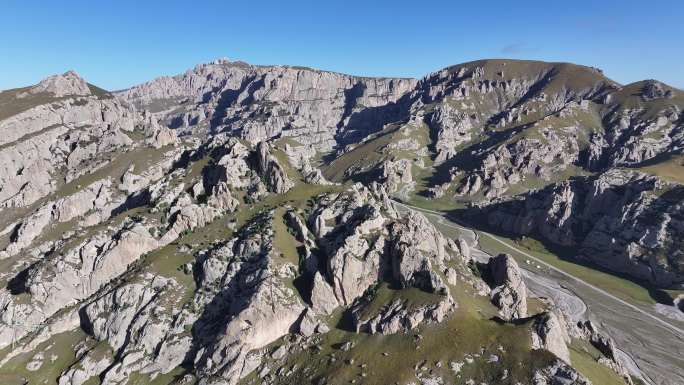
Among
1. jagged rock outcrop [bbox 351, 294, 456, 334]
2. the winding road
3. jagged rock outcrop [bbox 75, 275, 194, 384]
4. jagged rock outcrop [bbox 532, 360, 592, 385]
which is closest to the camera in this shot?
jagged rock outcrop [bbox 532, 360, 592, 385]

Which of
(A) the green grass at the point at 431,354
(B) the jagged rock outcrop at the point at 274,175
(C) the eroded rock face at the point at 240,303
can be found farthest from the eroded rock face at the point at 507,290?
(B) the jagged rock outcrop at the point at 274,175

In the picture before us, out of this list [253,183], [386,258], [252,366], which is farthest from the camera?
[253,183]

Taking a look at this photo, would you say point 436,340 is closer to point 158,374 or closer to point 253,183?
point 158,374

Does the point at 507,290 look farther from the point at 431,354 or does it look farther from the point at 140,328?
the point at 140,328

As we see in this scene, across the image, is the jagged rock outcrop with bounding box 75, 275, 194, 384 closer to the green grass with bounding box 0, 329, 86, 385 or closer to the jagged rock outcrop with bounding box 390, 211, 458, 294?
the green grass with bounding box 0, 329, 86, 385

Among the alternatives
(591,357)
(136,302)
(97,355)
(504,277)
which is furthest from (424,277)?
(97,355)

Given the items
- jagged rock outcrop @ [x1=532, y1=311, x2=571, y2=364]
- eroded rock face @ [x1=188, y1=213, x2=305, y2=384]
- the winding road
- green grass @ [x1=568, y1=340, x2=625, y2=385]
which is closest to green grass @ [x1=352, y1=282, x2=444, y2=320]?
eroded rock face @ [x1=188, y1=213, x2=305, y2=384]

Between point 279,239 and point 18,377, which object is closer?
point 18,377

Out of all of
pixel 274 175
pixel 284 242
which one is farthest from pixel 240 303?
pixel 274 175
